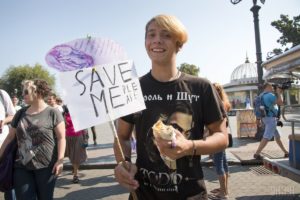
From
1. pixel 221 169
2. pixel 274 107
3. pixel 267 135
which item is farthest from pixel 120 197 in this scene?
pixel 274 107

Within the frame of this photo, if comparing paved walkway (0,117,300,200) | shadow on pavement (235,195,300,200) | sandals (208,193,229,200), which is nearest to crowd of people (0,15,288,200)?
sandals (208,193,229,200)

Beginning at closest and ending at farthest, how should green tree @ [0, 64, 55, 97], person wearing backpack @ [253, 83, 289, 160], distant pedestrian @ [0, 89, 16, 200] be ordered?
distant pedestrian @ [0, 89, 16, 200] → person wearing backpack @ [253, 83, 289, 160] → green tree @ [0, 64, 55, 97]

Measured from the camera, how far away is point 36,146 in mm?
3873

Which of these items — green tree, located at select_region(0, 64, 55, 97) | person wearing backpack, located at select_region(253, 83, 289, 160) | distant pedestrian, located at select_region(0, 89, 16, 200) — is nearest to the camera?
distant pedestrian, located at select_region(0, 89, 16, 200)

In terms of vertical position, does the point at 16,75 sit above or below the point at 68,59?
above

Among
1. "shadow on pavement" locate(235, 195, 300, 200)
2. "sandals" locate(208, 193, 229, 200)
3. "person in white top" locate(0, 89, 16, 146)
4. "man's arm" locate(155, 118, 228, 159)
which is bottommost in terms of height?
"shadow on pavement" locate(235, 195, 300, 200)

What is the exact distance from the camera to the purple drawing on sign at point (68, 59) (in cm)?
211

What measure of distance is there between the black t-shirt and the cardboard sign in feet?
0.41

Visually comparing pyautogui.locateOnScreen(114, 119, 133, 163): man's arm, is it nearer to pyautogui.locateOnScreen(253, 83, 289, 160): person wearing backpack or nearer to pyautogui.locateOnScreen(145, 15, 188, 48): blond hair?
pyautogui.locateOnScreen(145, 15, 188, 48): blond hair

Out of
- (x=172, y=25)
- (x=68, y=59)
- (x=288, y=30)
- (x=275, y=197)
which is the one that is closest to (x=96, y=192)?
(x=275, y=197)

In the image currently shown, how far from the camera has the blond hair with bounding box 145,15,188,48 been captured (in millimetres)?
2082

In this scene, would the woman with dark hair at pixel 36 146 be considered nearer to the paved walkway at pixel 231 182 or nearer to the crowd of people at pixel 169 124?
the crowd of people at pixel 169 124

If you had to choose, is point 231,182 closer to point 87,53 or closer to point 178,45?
point 178,45

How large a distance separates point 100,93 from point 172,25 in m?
0.59
